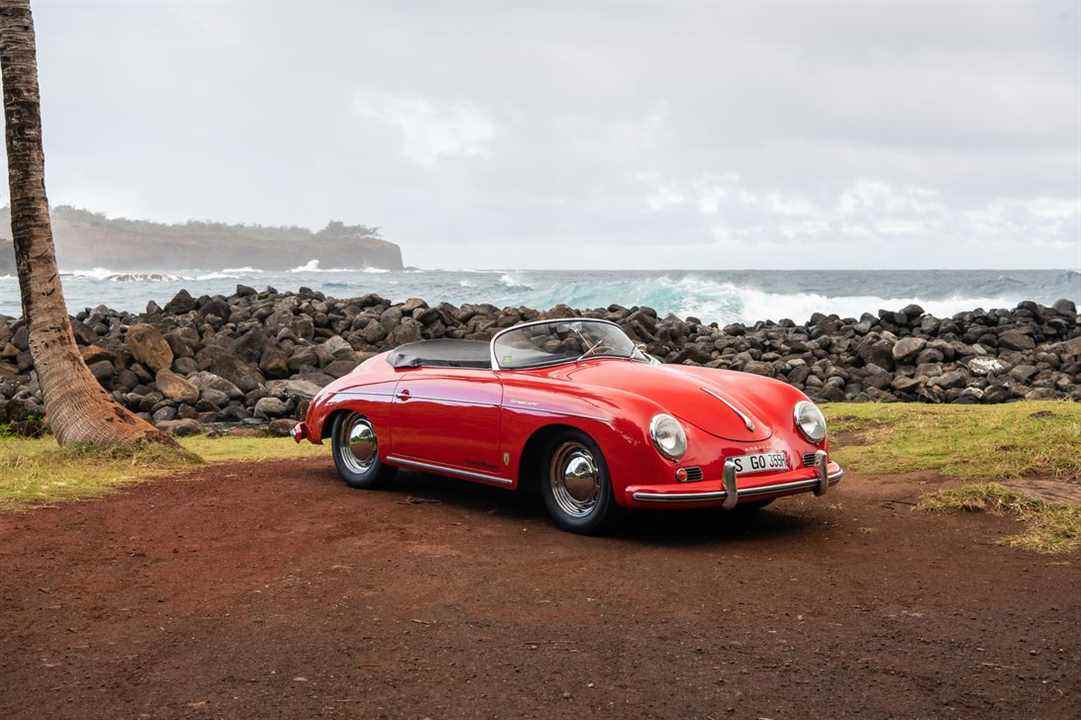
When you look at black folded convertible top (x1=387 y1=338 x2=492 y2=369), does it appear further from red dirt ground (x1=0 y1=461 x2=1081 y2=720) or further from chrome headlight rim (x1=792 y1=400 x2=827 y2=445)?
chrome headlight rim (x1=792 y1=400 x2=827 y2=445)

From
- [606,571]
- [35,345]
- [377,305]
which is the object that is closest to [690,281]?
[377,305]

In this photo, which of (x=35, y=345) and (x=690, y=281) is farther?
(x=690, y=281)

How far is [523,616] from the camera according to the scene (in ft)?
17.8

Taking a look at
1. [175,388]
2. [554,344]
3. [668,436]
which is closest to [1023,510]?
[668,436]

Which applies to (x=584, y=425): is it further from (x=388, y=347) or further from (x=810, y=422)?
(x=388, y=347)

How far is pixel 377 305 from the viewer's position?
1030 inches

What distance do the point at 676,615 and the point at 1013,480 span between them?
4.33m

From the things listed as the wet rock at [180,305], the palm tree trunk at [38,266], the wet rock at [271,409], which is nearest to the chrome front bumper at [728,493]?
the palm tree trunk at [38,266]

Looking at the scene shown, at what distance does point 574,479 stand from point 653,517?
2.86 feet

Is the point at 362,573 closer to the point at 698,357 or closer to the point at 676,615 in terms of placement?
the point at 676,615

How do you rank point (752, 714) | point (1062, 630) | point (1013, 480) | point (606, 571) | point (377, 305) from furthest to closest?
point (377, 305) < point (1013, 480) < point (606, 571) < point (1062, 630) < point (752, 714)

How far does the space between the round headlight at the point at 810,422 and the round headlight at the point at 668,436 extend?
3.68 ft

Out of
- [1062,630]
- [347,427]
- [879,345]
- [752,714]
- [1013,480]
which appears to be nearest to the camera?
[752,714]

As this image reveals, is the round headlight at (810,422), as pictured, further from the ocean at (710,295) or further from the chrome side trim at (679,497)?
the ocean at (710,295)
